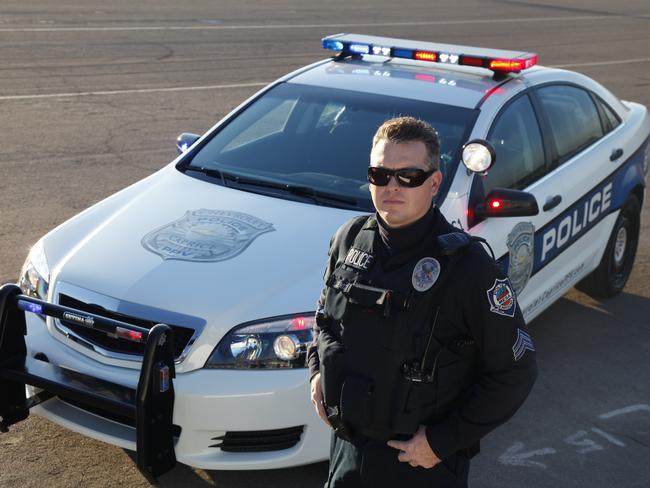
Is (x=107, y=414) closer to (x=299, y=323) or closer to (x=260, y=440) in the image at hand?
(x=260, y=440)

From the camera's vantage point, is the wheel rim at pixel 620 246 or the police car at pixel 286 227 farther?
the wheel rim at pixel 620 246

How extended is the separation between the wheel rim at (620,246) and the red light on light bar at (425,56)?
1.91 meters

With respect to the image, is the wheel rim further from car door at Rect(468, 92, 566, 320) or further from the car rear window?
car door at Rect(468, 92, 566, 320)

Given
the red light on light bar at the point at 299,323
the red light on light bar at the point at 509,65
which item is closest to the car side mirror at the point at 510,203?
the red light on light bar at the point at 509,65

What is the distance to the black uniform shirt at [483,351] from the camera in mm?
2744

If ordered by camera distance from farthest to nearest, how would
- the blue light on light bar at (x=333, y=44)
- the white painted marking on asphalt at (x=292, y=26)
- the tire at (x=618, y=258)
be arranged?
the white painted marking on asphalt at (x=292, y=26), the tire at (x=618, y=258), the blue light on light bar at (x=333, y=44)

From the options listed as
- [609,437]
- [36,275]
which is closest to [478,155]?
[609,437]

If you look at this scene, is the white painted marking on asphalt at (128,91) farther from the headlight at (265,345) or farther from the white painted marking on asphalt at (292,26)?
the headlight at (265,345)

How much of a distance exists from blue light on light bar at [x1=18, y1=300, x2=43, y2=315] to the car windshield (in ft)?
4.88

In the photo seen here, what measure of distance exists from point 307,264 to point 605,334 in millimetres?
2701

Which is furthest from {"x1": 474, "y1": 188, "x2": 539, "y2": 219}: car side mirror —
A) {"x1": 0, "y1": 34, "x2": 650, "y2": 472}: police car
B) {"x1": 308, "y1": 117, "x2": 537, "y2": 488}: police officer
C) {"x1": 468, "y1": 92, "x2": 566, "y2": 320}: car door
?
{"x1": 308, "y1": 117, "x2": 537, "y2": 488}: police officer

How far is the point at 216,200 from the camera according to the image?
5059 mm

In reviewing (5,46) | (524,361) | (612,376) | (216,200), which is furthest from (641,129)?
(5,46)

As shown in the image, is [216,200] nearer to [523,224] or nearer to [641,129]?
[523,224]
